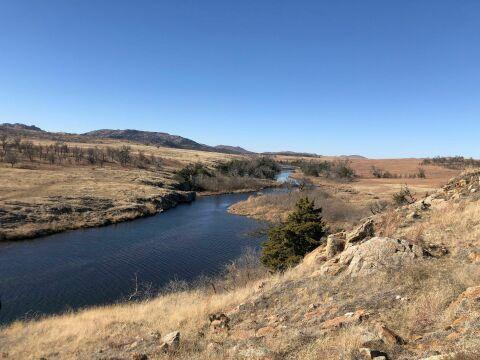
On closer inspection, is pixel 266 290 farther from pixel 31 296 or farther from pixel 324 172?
pixel 324 172

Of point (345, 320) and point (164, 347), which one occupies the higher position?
point (345, 320)

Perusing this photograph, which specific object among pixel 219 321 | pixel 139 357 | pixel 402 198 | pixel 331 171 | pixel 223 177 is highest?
pixel 331 171

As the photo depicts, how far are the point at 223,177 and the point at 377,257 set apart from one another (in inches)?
3865

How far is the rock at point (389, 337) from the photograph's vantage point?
26.0ft

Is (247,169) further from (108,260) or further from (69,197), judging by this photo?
(108,260)

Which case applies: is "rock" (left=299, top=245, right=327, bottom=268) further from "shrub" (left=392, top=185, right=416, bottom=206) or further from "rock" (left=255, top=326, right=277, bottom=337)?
"shrub" (left=392, top=185, right=416, bottom=206)

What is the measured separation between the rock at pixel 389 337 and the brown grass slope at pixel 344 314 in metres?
0.02

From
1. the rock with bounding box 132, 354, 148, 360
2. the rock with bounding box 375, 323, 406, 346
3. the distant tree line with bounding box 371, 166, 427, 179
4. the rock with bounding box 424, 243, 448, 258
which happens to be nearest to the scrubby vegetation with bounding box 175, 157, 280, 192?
the distant tree line with bounding box 371, 166, 427, 179

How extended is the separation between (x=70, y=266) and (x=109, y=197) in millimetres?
33233

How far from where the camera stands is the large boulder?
12586 mm

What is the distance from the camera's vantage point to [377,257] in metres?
13.2

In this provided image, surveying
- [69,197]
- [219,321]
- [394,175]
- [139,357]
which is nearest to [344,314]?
[219,321]

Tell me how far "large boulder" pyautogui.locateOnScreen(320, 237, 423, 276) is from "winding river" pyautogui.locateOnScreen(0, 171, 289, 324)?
20.8 metres

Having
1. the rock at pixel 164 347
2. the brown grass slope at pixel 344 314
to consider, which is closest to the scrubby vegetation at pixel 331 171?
the brown grass slope at pixel 344 314
